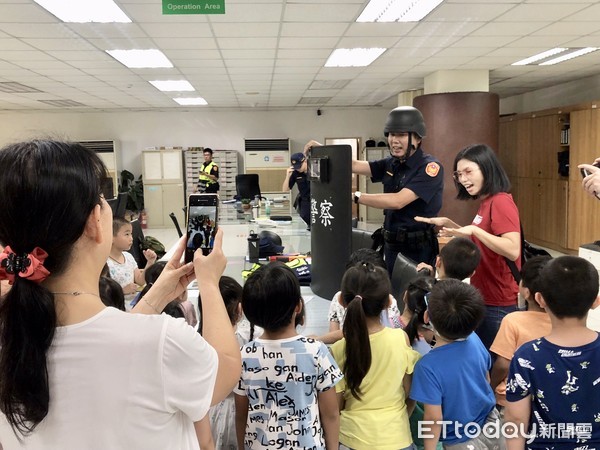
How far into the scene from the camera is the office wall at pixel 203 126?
1254cm

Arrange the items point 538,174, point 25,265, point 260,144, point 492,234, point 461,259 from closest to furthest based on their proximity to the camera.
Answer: point 25,265, point 461,259, point 492,234, point 538,174, point 260,144

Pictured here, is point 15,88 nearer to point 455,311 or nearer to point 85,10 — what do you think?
point 85,10

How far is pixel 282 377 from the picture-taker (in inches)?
61.6

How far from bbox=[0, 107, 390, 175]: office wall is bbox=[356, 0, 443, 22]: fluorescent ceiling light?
8.22 meters

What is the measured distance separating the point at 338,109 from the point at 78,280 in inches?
505

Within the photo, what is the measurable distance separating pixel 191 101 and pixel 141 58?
15.4ft

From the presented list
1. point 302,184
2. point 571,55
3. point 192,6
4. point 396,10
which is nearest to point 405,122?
point 192,6

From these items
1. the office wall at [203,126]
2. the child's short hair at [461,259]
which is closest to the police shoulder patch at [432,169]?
the child's short hair at [461,259]

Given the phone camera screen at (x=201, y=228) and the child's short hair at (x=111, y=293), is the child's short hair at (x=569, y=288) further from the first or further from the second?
the child's short hair at (x=111, y=293)

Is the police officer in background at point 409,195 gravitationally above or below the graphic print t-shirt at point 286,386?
above

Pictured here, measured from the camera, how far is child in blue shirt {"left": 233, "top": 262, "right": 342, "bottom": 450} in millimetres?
1571

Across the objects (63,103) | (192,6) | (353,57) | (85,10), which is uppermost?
(63,103)

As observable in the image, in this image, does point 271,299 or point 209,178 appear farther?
point 209,178
